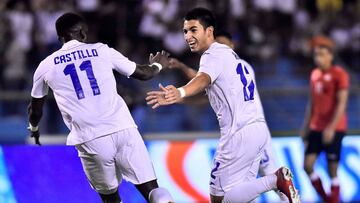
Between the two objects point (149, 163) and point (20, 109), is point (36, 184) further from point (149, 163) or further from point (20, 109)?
point (149, 163)

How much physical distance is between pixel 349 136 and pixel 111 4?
18.9 feet

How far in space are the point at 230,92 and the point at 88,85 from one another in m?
1.42

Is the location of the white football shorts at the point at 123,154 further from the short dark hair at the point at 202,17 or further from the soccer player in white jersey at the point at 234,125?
the short dark hair at the point at 202,17

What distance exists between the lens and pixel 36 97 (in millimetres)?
9453

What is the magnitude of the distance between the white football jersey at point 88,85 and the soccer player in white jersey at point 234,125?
0.82 meters

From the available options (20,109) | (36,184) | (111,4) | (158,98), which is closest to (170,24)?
(111,4)

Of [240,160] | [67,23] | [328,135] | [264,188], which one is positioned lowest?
[328,135]

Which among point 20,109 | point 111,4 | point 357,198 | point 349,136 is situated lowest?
point 357,198

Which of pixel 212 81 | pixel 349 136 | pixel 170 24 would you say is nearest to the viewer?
pixel 212 81

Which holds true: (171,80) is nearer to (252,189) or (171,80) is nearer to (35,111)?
(35,111)

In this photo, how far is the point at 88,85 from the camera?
9109mm

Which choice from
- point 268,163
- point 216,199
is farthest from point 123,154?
point 268,163

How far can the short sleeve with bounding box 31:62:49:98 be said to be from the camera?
928cm

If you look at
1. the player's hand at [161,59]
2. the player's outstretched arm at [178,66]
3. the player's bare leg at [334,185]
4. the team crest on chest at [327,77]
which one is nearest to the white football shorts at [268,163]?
the player's outstretched arm at [178,66]
